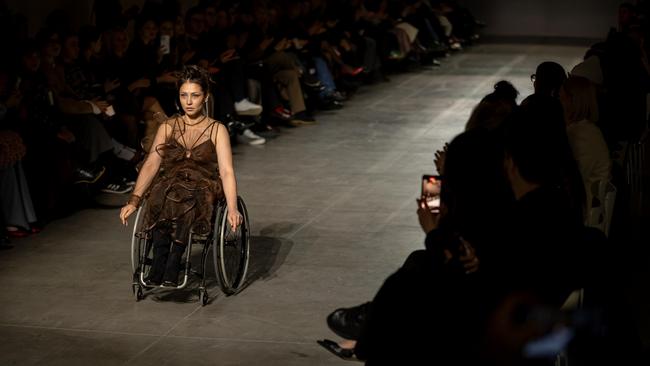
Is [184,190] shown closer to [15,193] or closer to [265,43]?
[15,193]

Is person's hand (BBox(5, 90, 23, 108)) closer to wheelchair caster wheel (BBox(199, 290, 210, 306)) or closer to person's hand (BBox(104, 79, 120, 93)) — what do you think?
person's hand (BBox(104, 79, 120, 93))

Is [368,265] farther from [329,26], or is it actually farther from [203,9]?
[329,26]

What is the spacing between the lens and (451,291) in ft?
8.85

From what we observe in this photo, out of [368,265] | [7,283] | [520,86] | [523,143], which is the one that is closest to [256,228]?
[368,265]

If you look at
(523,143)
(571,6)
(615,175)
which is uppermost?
(523,143)

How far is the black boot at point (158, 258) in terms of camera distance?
580 centimetres

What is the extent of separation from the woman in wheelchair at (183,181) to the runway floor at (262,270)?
0.33 metres

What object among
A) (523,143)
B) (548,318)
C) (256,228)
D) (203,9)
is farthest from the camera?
(203,9)

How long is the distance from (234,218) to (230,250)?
984 mm

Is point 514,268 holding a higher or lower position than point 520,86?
higher

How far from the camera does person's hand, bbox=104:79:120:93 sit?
8781 millimetres

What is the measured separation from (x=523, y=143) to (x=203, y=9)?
25.8 feet

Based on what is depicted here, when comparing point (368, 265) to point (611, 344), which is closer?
point (611, 344)

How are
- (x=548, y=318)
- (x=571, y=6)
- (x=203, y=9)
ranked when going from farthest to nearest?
1. (x=571, y=6)
2. (x=203, y=9)
3. (x=548, y=318)
